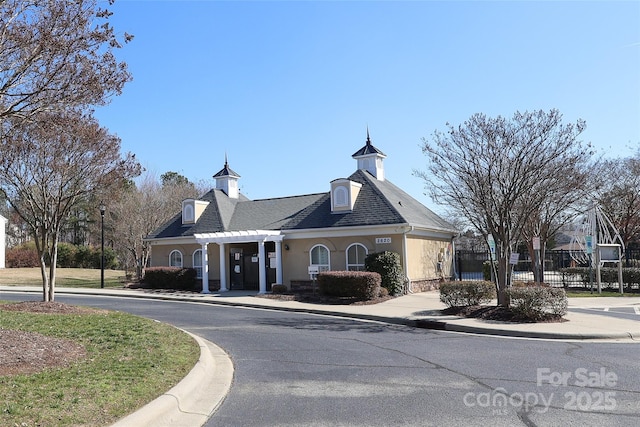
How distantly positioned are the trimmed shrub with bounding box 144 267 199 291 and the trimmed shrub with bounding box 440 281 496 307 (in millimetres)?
15748

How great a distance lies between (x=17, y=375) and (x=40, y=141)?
9.73 m

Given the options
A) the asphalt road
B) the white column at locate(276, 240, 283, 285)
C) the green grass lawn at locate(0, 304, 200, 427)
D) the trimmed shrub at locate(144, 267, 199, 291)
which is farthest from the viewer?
the trimmed shrub at locate(144, 267, 199, 291)

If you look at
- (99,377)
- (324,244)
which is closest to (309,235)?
(324,244)

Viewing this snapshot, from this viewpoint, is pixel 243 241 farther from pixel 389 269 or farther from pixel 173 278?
pixel 389 269

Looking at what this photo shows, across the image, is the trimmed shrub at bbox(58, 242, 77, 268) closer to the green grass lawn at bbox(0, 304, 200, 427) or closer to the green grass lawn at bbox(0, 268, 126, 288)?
the green grass lawn at bbox(0, 268, 126, 288)

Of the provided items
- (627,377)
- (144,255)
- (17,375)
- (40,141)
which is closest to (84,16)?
(17,375)

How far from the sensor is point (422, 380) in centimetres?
738

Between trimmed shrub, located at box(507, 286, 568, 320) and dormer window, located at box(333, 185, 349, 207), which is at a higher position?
dormer window, located at box(333, 185, 349, 207)

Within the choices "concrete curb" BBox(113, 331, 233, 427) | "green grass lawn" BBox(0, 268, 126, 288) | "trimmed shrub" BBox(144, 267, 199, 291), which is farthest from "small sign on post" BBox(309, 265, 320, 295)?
"concrete curb" BBox(113, 331, 233, 427)

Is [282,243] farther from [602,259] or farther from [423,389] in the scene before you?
[423,389]

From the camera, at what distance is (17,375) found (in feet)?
21.1

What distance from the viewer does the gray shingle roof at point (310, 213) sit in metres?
23.3

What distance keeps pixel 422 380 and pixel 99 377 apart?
446 centimetres

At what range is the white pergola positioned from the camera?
23812 millimetres
